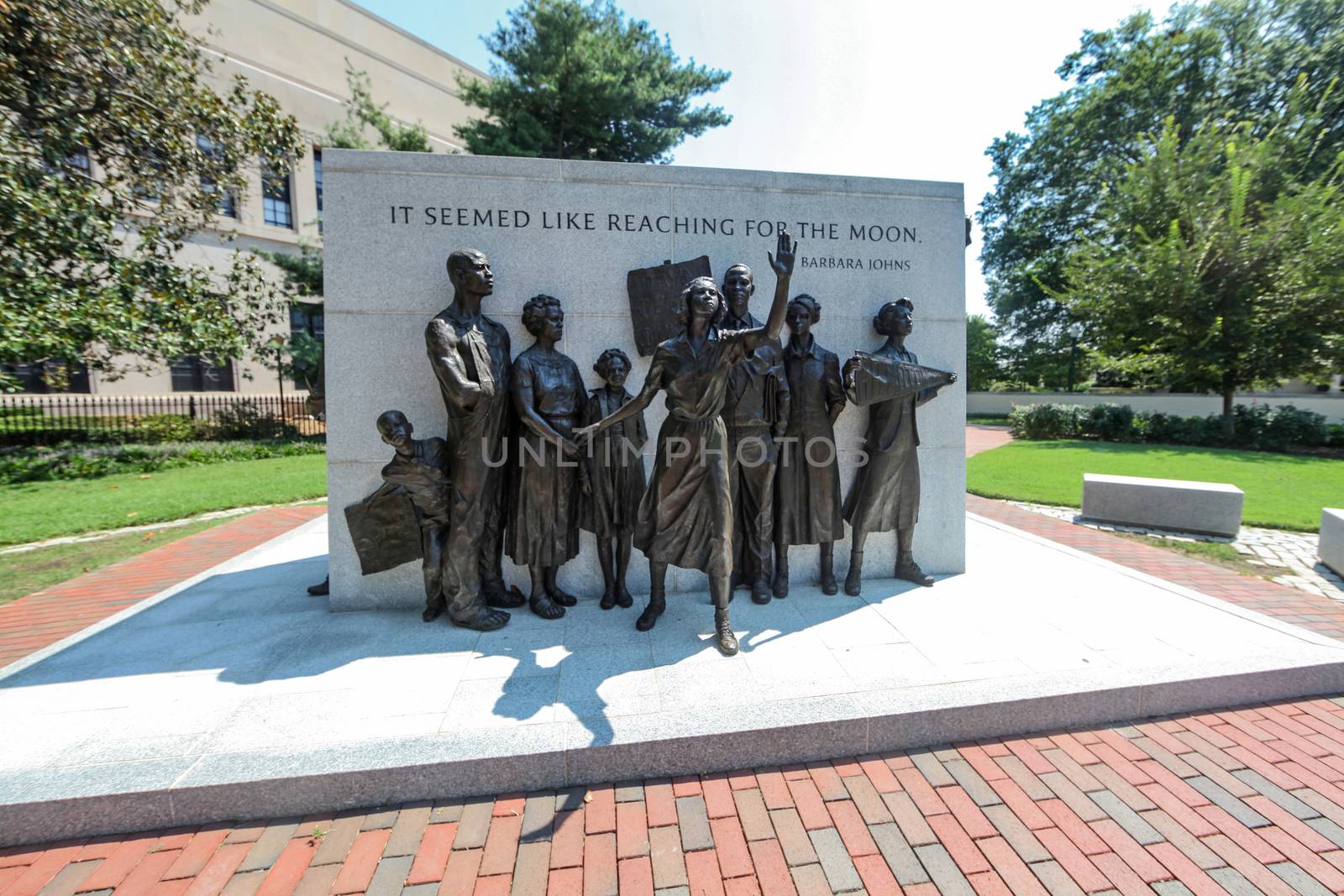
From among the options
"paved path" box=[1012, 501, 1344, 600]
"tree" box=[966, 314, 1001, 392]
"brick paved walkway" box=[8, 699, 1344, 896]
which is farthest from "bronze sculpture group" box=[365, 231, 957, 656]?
"tree" box=[966, 314, 1001, 392]

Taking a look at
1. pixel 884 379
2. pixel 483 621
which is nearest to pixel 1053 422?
pixel 884 379

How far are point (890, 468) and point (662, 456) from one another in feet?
7.53

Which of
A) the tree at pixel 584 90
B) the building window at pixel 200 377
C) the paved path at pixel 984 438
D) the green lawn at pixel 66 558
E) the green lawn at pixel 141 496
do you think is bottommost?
the green lawn at pixel 66 558

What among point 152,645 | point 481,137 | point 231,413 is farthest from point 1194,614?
point 231,413

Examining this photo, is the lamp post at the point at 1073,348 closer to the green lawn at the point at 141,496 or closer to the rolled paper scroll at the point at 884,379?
the rolled paper scroll at the point at 884,379

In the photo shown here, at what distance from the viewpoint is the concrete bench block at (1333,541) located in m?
5.99

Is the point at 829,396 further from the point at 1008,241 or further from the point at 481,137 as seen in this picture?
the point at 1008,241

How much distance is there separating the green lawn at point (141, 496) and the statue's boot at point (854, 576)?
9.98m

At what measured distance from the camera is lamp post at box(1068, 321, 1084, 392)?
33156 mm

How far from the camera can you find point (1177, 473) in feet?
39.6

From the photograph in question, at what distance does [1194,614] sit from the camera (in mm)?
4316

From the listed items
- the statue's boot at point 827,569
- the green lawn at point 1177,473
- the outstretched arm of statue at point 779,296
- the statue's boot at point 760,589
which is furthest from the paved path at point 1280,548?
the outstretched arm of statue at point 779,296

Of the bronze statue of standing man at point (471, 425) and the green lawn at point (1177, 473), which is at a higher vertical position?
the bronze statue of standing man at point (471, 425)

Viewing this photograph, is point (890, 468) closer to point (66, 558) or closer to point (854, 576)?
point (854, 576)
